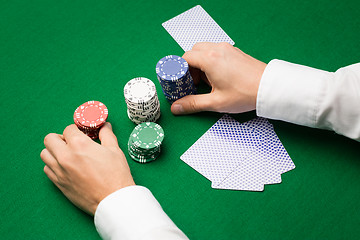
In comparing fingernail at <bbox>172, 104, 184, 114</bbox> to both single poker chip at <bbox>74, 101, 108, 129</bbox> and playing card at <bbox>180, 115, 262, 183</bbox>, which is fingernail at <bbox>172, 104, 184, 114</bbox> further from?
single poker chip at <bbox>74, 101, 108, 129</bbox>

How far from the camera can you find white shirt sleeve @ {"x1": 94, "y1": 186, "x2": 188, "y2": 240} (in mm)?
1538

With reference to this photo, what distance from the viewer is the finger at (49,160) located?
1.85m

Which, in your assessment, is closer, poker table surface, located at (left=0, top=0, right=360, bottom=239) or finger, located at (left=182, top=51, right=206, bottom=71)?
poker table surface, located at (left=0, top=0, right=360, bottom=239)

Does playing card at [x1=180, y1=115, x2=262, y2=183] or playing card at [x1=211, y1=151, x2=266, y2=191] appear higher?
playing card at [x1=180, y1=115, x2=262, y2=183]

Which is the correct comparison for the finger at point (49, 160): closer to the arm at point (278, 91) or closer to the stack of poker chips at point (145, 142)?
the stack of poker chips at point (145, 142)

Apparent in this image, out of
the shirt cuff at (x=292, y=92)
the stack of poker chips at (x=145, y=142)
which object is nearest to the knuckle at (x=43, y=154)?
the stack of poker chips at (x=145, y=142)

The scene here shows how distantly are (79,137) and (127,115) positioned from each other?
0.35 metres

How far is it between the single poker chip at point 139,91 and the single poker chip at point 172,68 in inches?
3.2

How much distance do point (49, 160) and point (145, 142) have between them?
0.45 meters

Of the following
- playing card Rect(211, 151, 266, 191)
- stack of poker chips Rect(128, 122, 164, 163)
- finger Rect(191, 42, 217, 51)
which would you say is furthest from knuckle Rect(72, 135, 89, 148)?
finger Rect(191, 42, 217, 51)

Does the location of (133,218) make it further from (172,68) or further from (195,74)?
(195,74)

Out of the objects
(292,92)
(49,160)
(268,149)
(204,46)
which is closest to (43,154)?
(49,160)

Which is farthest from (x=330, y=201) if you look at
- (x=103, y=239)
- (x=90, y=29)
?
(x=90, y=29)

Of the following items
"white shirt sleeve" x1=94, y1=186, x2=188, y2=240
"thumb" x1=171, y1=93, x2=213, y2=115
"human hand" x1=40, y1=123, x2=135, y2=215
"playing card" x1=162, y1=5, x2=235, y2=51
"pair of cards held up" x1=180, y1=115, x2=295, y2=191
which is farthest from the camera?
"playing card" x1=162, y1=5, x2=235, y2=51
